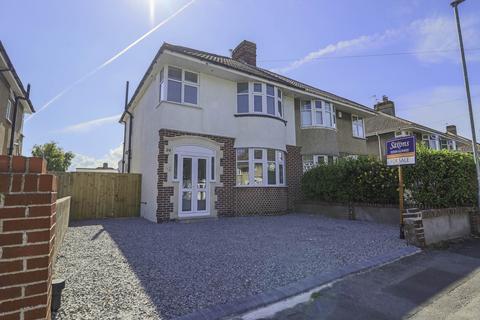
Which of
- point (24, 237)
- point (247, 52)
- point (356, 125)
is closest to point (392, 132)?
point (356, 125)

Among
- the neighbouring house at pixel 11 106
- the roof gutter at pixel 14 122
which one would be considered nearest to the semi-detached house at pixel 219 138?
the neighbouring house at pixel 11 106

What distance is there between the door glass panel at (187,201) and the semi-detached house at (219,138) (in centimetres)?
4

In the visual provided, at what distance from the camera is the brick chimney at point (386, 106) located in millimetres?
26781

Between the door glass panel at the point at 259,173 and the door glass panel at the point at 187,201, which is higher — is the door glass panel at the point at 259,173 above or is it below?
above

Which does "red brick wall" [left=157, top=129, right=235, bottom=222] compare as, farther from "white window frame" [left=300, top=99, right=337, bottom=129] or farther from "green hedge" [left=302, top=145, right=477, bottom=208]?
"white window frame" [left=300, top=99, right=337, bottom=129]

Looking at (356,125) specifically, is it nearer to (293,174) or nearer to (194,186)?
(293,174)

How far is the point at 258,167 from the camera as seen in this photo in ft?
41.0

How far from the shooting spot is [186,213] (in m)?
10.7

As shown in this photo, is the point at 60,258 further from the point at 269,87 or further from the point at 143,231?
the point at 269,87

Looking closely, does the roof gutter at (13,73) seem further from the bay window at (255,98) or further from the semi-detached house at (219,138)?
the bay window at (255,98)

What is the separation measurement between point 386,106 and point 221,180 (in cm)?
2274

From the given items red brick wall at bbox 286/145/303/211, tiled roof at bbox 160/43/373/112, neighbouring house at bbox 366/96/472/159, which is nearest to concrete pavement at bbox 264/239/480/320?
red brick wall at bbox 286/145/303/211

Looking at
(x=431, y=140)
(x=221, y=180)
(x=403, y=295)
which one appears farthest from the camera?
(x=431, y=140)

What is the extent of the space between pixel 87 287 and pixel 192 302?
162cm
